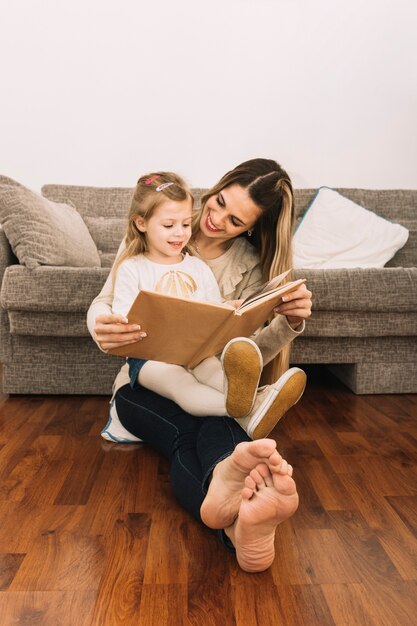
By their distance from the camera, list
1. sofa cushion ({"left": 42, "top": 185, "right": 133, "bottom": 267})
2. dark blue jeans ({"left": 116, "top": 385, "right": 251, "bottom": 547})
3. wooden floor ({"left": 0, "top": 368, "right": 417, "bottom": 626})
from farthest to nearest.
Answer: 1. sofa cushion ({"left": 42, "top": 185, "right": 133, "bottom": 267})
2. dark blue jeans ({"left": 116, "top": 385, "right": 251, "bottom": 547})
3. wooden floor ({"left": 0, "top": 368, "right": 417, "bottom": 626})

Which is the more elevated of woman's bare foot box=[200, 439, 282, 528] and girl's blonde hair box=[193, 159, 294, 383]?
girl's blonde hair box=[193, 159, 294, 383]

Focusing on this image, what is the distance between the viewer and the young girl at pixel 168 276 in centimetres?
144

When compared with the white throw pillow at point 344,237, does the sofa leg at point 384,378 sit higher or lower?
lower

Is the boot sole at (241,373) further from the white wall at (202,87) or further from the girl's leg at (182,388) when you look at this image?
the white wall at (202,87)

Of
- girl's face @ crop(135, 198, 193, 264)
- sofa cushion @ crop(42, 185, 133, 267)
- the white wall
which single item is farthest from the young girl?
the white wall

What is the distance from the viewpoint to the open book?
126 centimetres

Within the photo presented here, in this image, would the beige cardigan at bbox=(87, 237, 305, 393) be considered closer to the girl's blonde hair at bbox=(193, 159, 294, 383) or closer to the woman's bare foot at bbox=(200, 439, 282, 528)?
the girl's blonde hair at bbox=(193, 159, 294, 383)

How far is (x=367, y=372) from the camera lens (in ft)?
7.88

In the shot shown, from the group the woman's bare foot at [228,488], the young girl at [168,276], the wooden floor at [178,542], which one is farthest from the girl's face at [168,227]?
the woman's bare foot at [228,488]

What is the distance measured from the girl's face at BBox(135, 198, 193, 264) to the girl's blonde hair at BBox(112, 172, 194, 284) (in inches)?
0.6

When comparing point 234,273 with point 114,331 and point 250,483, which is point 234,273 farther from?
point 250,483

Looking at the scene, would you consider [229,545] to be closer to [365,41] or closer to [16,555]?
[16,555]

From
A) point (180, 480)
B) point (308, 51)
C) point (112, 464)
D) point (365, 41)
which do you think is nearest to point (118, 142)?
point (308, 51)

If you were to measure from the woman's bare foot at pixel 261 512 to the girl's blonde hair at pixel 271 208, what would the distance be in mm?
702
